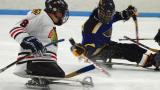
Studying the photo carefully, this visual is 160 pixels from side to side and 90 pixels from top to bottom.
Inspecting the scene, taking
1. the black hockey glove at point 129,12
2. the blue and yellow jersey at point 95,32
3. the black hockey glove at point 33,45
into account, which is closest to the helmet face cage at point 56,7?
the black hockey glove at point 33,45

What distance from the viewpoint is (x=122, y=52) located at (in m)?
3.57

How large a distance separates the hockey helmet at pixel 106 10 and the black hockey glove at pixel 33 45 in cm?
89

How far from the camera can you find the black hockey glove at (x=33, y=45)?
257cm

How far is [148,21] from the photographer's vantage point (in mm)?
6117

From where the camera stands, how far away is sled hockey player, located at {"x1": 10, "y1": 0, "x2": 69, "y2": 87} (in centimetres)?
274

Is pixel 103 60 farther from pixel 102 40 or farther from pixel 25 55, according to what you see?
pixel 25 55

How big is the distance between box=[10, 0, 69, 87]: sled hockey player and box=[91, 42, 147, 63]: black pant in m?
0.77

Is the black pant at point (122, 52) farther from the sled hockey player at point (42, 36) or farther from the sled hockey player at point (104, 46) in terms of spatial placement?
the sled hockey player at point (42, 36)

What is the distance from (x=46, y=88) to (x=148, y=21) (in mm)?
3565

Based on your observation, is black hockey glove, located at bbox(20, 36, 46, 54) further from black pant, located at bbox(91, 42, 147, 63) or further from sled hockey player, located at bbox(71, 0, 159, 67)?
black pant, located at bbox(91, 42, 147, 63)

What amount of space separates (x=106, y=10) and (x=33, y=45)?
36.5 inches

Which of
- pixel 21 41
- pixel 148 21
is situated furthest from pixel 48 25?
pixel 148 21

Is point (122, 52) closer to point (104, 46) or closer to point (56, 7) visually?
point (104, 46)

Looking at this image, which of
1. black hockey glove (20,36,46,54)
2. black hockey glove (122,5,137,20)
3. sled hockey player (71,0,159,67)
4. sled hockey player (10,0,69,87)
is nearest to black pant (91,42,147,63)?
sled hockey player (71,0,159,67)
